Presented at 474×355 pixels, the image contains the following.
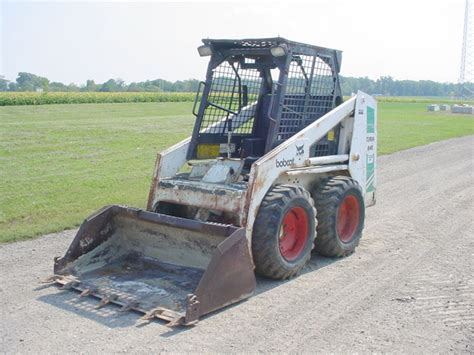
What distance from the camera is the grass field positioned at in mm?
8961

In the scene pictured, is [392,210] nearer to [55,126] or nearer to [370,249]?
[370,249]

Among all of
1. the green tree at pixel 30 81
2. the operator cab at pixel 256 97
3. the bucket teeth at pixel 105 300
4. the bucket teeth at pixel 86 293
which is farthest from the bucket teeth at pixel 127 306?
the green tree at pixel 30 81

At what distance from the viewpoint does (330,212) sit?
6.84m

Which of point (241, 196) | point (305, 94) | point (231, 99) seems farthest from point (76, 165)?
point (241, 196)

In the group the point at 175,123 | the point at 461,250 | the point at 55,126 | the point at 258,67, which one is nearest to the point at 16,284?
the point at 258,67

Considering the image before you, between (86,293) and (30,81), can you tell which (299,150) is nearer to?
(86,293)

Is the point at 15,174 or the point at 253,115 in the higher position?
the point at 253,115

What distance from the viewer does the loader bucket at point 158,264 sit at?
5215mm

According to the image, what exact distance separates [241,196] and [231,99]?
2.00 m

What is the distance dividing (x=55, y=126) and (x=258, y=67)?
16.3m

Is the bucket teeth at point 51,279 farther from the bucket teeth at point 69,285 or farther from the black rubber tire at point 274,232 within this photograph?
the black rubber tire at point 274,232

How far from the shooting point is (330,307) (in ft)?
18.0

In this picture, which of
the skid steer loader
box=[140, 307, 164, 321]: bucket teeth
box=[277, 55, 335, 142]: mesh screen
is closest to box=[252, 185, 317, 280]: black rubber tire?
the skid steer loader

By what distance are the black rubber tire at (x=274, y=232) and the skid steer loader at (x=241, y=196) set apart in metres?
0.01
